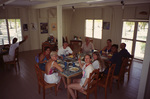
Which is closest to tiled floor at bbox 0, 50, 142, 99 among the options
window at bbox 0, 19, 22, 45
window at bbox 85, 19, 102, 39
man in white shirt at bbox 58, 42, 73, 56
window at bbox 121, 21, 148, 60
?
man in white shirt at bbox 58, 42, 73, 56

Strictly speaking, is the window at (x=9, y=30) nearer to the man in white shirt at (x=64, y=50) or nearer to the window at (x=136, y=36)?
the man in white shirt at (x=64, y=50)

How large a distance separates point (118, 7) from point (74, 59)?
5524mm

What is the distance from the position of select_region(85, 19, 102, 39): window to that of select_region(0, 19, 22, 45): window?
5.30 metres

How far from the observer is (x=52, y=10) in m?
10.2

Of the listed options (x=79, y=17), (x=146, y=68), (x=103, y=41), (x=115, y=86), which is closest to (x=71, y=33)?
(x=79, y=17)

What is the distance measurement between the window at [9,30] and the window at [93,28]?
5.30 m

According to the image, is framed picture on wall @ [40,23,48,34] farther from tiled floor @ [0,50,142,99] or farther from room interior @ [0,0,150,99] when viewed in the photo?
tiled floor @ [0,50,142,99]

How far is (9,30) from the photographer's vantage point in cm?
880

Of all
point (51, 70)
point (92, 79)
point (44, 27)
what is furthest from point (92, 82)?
point (44, 27)

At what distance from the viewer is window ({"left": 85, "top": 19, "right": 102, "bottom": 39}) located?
9820 millimetres

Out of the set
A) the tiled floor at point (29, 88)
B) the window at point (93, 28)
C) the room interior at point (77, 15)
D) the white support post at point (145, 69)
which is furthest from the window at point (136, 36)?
the white support post at point (145, 69)

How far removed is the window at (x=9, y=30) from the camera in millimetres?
8523

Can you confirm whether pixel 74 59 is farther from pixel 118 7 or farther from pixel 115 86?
pixel 118 7

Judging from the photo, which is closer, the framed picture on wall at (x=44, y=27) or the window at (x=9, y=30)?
the window at (x=9, y=30)
